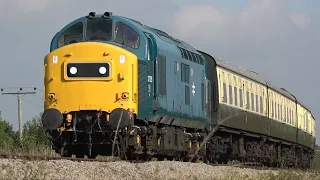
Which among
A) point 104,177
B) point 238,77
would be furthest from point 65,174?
point 238,77

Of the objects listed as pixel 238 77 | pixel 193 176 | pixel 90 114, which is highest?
pixel 238 77

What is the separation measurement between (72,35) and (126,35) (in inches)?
51.2

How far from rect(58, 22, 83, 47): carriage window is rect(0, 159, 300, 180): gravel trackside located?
4.14 m

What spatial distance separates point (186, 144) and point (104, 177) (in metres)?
9.09

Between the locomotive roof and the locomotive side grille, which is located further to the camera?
the locomotive roof

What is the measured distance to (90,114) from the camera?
54.9 feet

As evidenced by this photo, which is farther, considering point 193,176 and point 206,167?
point 206,167

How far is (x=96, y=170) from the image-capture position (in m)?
12.2

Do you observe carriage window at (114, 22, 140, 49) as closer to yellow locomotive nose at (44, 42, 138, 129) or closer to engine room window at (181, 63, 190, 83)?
yellow locomotive nose at (44, 42, 138, 129)

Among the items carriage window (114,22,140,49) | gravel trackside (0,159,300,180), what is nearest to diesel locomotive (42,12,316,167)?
carriage window (114,22,140,49)

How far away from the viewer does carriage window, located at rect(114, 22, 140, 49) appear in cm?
1772

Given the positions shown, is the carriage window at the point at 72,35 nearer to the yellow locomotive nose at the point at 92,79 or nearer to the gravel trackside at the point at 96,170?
the yellow locomotive nose at the point at 92,79

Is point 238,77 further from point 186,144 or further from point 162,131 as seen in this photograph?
point 162,131

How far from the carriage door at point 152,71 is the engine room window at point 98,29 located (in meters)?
1.04
